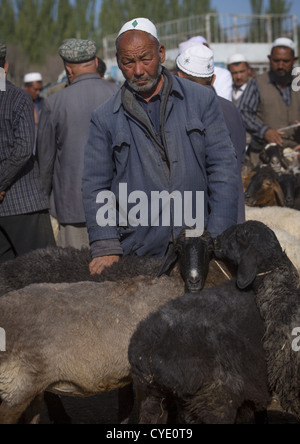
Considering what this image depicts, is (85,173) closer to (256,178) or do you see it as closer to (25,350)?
(25,350)

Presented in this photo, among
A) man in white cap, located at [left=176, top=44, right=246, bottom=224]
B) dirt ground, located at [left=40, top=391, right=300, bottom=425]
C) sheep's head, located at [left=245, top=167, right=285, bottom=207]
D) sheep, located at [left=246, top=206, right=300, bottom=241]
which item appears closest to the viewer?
dirt ground, located at [left=40, top=391, right=300, bottom=425]

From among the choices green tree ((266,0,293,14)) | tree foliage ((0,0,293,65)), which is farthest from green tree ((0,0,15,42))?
green tree ((266,0,293,14))

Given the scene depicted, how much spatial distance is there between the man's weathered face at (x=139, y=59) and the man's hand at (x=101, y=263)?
986 mm

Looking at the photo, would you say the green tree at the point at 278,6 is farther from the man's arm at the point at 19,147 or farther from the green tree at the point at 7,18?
the man's arm at the point at 19,147

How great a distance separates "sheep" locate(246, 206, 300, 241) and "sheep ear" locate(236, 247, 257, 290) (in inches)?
129

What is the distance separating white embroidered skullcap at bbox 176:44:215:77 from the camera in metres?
5.46

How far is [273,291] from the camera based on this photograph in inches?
135

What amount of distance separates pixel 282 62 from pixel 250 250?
6.13 meters

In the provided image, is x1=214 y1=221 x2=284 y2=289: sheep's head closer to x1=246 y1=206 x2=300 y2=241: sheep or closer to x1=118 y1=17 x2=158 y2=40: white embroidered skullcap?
x1=118 y1=17 x2=158 y2=40: white embroidered skullcap

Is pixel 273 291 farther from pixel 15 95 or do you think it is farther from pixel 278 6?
pixel 278 6

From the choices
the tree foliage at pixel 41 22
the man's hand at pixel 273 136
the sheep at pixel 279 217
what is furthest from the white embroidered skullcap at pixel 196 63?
the tree foliage at pixel 41 22

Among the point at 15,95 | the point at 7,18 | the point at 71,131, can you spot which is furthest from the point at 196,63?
the point at 7,18

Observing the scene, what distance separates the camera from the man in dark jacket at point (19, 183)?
4977mm

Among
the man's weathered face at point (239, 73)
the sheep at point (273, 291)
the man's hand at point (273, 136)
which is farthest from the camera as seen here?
the man's weathered face at point (239, 73)
